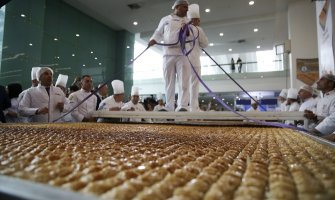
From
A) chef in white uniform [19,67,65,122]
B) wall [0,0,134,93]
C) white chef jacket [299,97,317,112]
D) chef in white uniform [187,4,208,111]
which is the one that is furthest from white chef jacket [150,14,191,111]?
white chef jacket [299,97,317,112]

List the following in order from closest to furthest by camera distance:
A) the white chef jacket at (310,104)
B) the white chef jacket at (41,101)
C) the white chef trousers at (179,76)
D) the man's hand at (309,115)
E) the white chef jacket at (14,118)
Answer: the man's hand at (309,115), the white chef jacket at (41,101), the white chef jacket at (14,118), the white chef trousers at (179,76), the white chef jacket at (310,104)

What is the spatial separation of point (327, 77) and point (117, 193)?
2825mm

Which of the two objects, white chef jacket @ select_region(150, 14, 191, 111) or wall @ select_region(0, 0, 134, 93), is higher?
wall @ select_region(0, 0, 134, 93)

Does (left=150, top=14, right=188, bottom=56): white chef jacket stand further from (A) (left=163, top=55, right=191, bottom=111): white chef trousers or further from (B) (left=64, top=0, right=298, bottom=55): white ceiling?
(B) (left=64, top=0, right=298, bottom=55): white ceiling

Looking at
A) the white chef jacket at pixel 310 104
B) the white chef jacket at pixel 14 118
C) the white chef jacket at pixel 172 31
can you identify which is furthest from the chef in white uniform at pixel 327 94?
the white chef jacket at pixel 14 118

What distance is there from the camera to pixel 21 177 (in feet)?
0.81

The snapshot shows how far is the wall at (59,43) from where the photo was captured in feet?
16.2

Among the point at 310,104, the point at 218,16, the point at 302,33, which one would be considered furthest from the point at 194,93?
the point at 218,16

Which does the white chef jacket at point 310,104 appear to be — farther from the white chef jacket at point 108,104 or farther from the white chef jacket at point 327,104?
the white chef jacket at point 108,104

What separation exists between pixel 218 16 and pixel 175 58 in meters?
5.02

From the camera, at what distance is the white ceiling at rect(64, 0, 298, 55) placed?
634 cm

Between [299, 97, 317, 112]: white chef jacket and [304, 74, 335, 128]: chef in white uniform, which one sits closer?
[304, 74, 335, 128]: chef in white uniform

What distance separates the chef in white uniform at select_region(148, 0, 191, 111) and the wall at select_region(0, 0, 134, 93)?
124cm

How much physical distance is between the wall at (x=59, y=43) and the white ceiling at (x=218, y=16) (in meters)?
0.37
